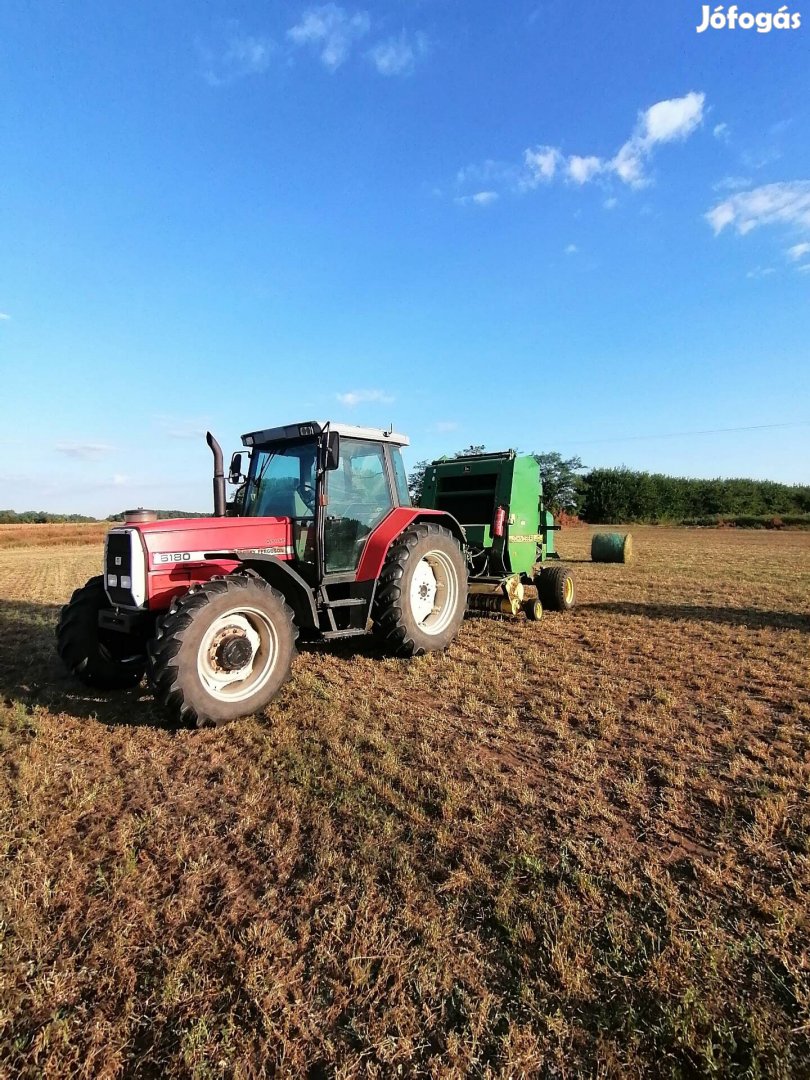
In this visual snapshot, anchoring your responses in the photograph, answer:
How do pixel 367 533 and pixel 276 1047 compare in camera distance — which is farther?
pixel 367 533

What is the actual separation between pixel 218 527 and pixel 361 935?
3.30 metres

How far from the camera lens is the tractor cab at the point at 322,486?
527 cm

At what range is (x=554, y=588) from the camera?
28.0 ft

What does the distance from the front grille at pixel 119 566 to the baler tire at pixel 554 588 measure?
5.81 metres

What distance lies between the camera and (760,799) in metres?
3.10

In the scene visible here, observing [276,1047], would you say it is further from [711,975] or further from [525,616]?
[525,616]

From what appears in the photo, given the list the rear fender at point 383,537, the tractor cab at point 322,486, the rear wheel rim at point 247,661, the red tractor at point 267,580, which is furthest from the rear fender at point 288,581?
the rear fender at point 383,537

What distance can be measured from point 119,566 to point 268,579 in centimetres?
116

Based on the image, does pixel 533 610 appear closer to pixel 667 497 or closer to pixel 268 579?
pixel 268 579

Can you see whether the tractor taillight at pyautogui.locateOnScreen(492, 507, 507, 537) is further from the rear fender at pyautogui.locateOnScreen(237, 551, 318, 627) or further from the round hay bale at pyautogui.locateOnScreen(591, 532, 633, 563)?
the round hay bale at pyautogui.locateOnScreen(591, 532, 633, 563)

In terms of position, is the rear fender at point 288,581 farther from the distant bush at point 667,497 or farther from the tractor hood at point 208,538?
the distant bush at point 667,497

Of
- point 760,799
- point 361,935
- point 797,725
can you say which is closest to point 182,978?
point 361,935

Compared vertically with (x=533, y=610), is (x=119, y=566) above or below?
above

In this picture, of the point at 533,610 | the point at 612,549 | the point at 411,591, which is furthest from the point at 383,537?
the point at 612,549
